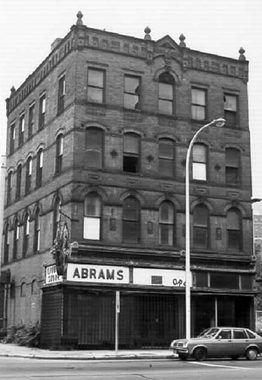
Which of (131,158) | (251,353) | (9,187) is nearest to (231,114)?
(131,158)

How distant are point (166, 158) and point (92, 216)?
550 cm

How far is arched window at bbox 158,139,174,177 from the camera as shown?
3447cm

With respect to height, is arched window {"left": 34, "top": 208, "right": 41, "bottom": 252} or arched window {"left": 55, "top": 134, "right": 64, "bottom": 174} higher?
arched window {"left": 55, "top": 134, "right": 64, "bottom": 174}

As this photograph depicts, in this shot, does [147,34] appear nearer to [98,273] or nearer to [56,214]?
[56,214]

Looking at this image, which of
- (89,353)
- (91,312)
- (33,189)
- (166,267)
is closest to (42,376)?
(89,353)

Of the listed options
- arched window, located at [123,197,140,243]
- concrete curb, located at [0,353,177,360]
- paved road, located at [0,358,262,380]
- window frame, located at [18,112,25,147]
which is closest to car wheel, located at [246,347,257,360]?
paved road, located at [0,358,262,380]

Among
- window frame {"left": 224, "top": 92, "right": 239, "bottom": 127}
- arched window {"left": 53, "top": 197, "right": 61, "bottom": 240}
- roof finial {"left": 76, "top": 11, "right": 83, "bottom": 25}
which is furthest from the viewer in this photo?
window frame {"left": 224, "top": 92, "right": 239, "bottom": 127}

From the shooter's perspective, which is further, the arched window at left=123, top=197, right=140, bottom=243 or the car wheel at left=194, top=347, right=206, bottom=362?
the arched window at left=123, top=197, right=140, bottom=243

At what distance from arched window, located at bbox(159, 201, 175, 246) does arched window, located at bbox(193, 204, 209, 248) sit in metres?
1.30

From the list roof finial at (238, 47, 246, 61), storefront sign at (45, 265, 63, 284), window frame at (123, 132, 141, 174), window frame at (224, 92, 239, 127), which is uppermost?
roof finial at (238, 47, 246, 61)

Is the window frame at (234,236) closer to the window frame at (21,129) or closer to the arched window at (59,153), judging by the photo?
the arched window at (59,153)

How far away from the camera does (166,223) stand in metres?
33.9

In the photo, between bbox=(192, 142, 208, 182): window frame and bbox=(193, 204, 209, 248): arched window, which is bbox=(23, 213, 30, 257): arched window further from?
bbox=(192, 142, 208, 182): window frame

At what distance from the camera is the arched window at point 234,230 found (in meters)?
35.3
